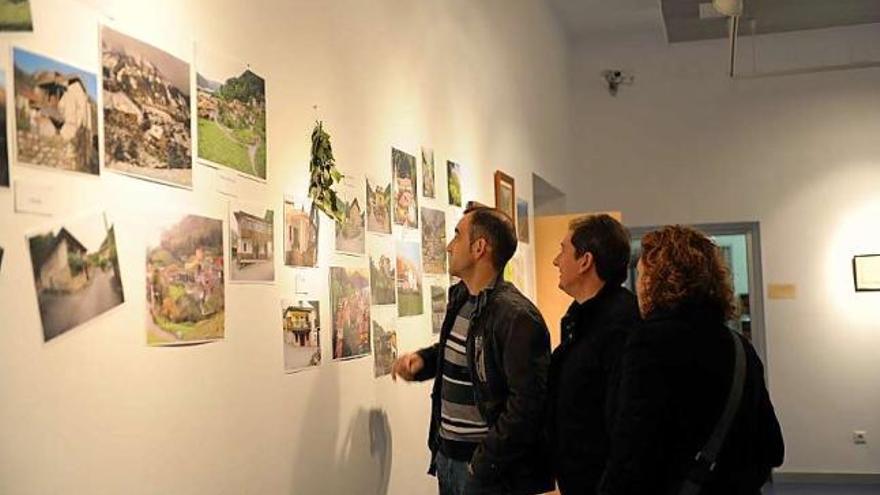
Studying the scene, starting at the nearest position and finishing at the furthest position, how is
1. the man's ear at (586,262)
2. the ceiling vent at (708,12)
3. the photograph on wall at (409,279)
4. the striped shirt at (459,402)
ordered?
1. the man's ear at (586,262)
2. the striped shirt at (459,402)
3. the photograph on wall at (409,279)
4. the ceiling vent at (708,12)

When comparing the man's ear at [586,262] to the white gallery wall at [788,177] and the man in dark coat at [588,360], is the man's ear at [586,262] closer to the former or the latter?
the man in dark coat at [588,360]

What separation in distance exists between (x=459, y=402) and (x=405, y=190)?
1.04 metres

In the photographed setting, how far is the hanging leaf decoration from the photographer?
2.74 metres

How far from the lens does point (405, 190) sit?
352cm

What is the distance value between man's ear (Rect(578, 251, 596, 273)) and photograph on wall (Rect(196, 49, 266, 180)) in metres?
0.91

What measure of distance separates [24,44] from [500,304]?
4.80ft

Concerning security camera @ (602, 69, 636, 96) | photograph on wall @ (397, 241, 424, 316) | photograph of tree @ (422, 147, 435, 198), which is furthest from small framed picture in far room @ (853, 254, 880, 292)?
photograph on wall @ (397, 241, 424, 316)

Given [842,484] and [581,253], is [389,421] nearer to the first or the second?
[581,253]

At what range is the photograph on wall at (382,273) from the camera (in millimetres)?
3164

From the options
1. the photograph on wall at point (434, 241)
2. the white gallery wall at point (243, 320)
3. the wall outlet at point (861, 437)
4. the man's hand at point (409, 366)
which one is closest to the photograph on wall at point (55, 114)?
the white gallery wall at point (243, 320)

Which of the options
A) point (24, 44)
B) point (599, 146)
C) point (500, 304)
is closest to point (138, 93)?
point (24, 44)

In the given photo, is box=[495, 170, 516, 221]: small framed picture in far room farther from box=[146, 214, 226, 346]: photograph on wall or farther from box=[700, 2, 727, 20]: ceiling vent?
box=[146, 214, 226, 346]: photograph on wall

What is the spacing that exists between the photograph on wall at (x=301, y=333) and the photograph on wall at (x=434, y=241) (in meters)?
1.02

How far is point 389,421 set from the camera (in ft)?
10.8
